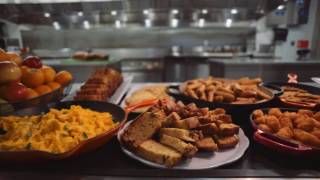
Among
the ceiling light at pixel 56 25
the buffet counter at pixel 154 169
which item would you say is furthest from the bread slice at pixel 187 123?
the ceiling light at pixel 56 25

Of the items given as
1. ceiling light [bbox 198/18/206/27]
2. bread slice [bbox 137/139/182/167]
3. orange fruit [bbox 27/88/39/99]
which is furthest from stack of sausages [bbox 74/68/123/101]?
ceiling light [bbox 198/18/206/27]

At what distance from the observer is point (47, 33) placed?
18.9 feet

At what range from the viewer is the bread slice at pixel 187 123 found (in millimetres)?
842

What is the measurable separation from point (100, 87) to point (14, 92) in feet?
1.55

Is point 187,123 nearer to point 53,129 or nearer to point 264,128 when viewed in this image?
point 264,128

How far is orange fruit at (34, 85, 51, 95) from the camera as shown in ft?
3.80

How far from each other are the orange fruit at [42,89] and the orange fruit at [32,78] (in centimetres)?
2

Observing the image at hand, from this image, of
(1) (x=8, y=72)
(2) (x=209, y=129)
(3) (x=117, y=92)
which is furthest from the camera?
(3) (x=117, y=92)

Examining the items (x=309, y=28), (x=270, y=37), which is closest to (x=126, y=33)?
(x=270, y=37)

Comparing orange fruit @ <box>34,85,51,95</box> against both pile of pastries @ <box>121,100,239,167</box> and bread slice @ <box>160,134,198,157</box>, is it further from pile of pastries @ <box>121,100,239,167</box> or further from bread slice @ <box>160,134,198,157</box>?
bread slice @ <box>160,134,198,157</box>

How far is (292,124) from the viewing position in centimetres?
87

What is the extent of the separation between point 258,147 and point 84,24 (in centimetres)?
541

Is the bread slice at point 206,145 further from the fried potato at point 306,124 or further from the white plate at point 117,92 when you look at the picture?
the white plate at point 117,92

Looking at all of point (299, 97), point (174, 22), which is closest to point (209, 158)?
point (299, 97)
